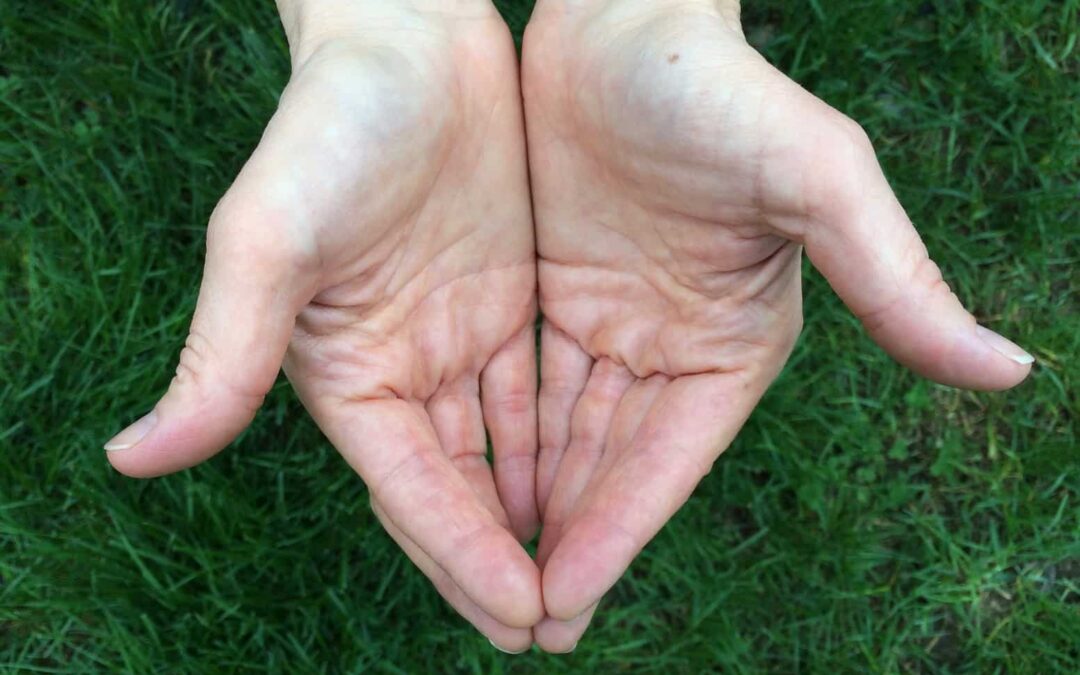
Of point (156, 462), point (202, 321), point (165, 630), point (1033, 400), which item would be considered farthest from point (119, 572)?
point (1033, 400)

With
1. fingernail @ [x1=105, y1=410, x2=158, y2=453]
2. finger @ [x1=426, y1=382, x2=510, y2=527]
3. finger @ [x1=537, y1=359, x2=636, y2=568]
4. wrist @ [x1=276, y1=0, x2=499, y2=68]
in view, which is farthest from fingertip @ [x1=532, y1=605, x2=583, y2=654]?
wrist @ [x1=276, y1=0, x2=499, y2=68]

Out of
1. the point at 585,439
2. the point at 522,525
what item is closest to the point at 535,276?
the point at 585,439

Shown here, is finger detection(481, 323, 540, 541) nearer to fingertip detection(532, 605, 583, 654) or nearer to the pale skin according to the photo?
the pale skin

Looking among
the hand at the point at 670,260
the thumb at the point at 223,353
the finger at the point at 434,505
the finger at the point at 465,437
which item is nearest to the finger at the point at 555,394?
the hand at the point at 670,260

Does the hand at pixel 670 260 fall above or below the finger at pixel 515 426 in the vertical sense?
above

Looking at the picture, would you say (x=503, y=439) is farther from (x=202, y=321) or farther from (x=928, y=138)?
(x=928, y=138)

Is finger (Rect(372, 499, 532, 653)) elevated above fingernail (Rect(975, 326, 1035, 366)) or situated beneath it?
situated beneath

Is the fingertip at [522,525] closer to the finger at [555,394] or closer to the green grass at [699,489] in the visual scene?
the finger at [555,394]
